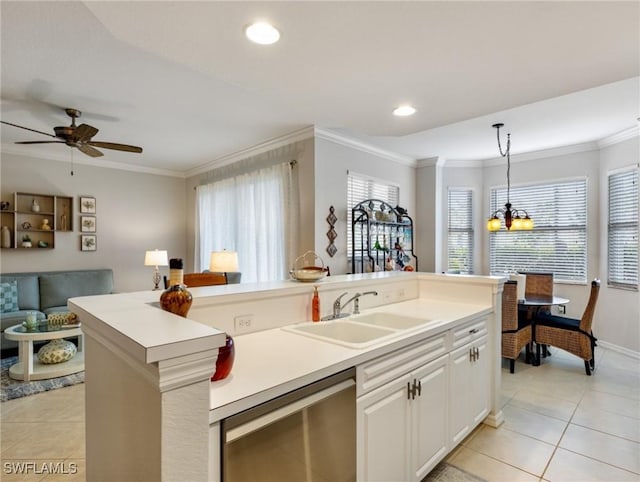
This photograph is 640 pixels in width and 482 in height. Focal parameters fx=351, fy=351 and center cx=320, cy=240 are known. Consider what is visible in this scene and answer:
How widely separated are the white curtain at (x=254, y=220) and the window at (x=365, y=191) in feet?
2.40

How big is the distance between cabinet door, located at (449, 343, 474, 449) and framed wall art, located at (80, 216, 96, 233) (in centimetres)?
574

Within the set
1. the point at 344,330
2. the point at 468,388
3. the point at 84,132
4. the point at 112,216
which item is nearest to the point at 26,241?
the point at 112,216

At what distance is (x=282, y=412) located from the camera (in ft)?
4.02

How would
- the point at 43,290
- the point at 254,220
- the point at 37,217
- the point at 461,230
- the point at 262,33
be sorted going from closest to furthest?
1. the point at 262,33
2. the point at 43,290
3. the point at 254,220
4. the point at 37,217
5. the point at 461,230

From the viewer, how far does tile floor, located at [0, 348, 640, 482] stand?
7.32 feet

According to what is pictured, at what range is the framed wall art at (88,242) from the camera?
5.58 m

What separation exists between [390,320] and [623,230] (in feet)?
13.7

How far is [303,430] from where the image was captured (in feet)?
4.27

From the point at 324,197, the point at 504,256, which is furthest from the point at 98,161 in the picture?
the point at 504,256

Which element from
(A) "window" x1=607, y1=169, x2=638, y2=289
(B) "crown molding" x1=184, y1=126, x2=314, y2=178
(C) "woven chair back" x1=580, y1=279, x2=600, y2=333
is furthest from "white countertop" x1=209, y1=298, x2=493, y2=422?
(A) "window" x1=607, y1=169, x2=638, y2=289

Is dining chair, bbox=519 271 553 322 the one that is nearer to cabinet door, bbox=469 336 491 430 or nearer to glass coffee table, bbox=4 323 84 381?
cabinet door, bbox=469 336 491 430

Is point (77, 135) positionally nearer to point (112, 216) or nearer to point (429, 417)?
point (112, 216)

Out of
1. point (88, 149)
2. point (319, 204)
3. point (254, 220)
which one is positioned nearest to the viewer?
point (88, 149)

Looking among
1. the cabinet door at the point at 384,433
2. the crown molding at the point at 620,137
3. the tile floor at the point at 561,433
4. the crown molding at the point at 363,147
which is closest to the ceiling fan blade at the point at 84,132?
the crown molding at the point at 363,147
